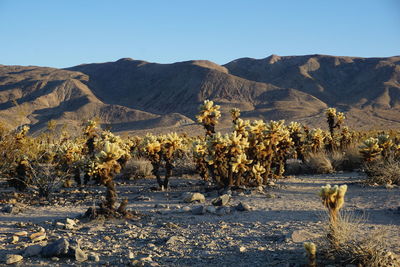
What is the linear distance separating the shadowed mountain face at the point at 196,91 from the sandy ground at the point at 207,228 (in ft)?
189

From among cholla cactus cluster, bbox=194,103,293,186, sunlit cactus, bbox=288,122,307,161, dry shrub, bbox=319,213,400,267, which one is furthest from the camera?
sunlit cactus, bbox=288,122,307,161

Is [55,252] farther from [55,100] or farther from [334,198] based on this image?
[55,100]

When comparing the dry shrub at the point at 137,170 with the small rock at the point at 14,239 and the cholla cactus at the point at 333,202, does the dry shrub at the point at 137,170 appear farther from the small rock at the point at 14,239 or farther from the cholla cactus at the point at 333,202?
the cholla cactus at the point at 333,202

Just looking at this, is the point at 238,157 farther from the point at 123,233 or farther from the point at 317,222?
the point at 123,233

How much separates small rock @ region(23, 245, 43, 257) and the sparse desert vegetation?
0.01 meters

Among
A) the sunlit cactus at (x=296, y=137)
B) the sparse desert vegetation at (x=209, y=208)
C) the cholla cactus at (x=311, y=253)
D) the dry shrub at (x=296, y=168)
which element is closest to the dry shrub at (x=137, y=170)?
the sparse desert vegetation at (x=209, y=208)

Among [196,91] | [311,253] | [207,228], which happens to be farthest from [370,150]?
[196,91]

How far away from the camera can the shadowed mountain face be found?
77.5 metres

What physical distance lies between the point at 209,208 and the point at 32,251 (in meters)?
3.37

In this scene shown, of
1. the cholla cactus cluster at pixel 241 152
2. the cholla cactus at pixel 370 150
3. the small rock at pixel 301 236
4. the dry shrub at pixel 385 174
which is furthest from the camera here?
the cholla cactus at pixel 370 150

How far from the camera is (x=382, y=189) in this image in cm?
956

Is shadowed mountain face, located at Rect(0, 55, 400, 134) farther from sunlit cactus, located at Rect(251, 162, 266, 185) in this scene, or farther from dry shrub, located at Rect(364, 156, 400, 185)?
sunlit cactus, located at Rect(251, 162, 266, 185)

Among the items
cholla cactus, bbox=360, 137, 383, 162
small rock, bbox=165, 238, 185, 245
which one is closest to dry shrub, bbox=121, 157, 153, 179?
cholla cactus, bbox=360, 137, 383, 162

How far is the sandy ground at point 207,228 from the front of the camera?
5.14 meters
